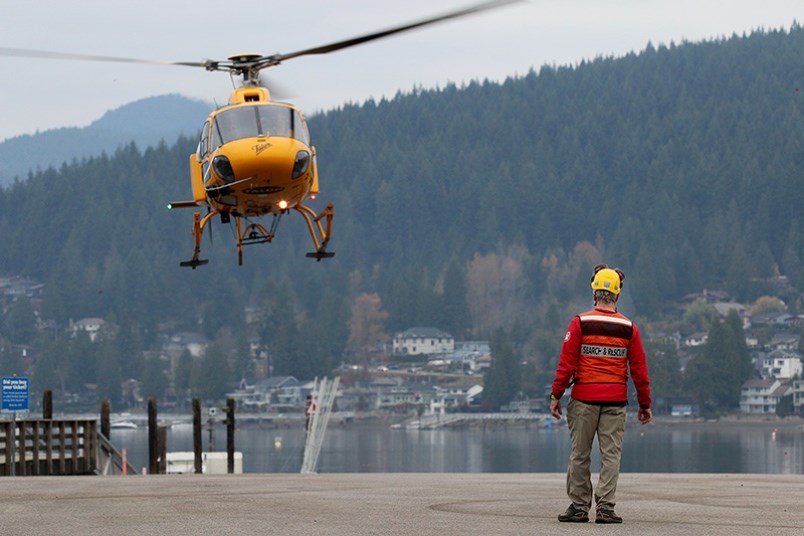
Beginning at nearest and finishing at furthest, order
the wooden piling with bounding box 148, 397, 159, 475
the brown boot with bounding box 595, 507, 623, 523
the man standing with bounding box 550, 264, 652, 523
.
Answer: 1. the brown boot with bounding box 595, 507, 623, 523
2. the man standing with bounding box 550, 264, 652, 523
3. the wooden piling with bounding box 148, 397, 159, 475

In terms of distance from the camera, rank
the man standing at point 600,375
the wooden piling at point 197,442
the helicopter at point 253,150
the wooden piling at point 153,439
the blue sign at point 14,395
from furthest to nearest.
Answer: the wooden piling at point 153,439
the wooden piling at point 197,442
the blue sign at point 14,395
the helicopter at point 253,150
the man standing at point 600,375

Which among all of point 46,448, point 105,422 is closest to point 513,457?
point 105,422

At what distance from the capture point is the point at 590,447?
15289mm

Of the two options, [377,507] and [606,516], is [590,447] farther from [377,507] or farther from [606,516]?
[377,507]

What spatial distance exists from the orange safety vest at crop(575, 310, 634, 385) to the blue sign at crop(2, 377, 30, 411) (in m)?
27.9

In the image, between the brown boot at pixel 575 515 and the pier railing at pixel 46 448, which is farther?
the pier railing at pixel 46 448

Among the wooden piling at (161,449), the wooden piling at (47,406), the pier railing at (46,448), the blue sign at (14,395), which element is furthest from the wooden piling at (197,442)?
the blue sign at (14,395)

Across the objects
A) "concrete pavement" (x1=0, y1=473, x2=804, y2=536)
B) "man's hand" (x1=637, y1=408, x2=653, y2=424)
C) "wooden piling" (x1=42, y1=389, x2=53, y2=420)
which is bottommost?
"concrete pavement" (x1=0, y1=473, x2=804, y2=536)

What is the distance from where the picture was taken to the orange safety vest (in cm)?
1534

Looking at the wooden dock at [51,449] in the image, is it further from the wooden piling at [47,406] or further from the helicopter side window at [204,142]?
the helicopter side window at [204,142]

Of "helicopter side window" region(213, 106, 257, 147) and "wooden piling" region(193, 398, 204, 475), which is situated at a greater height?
"helicopter side window" region(213, 106, 257, 147)

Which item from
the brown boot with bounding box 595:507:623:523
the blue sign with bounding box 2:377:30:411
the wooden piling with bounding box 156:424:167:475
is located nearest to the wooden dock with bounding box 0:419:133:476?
the blue sign with bounding box 2:377:30:411

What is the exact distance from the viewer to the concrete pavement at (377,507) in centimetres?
1440

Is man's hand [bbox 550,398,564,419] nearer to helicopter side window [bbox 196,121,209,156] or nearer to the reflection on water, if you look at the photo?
helicopter side window [bbox 196,121,209,156]
